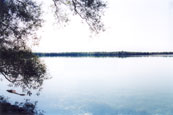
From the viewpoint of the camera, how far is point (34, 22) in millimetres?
10609

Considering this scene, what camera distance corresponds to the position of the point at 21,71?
423 inches

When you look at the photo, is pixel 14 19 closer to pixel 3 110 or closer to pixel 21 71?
pixel 21 71

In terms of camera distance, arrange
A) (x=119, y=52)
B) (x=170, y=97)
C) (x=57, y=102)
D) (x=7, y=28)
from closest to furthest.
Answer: (x=7, y=28) < (x=57, y=102) < (x=170, y=97) < (x=119, y=52)

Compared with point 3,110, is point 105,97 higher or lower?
lower

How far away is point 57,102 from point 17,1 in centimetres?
875

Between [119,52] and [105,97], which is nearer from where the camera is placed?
[105,97]

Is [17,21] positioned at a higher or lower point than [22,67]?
higher

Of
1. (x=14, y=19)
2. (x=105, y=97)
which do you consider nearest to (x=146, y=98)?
(x=105, y=97)

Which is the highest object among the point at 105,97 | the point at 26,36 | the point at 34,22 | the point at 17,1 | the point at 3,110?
the point at 17,1

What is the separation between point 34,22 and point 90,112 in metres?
6.91

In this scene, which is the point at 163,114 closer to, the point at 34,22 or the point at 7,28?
the point at 34,22

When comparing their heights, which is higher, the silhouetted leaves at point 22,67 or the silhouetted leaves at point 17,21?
the silhouetted leaves at point 17,21

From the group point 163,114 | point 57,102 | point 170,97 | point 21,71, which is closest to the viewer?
point 21,71

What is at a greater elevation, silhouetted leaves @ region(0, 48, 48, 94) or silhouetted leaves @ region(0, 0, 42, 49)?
silhouetted leaves @ region(0, 0, 42, 49)
